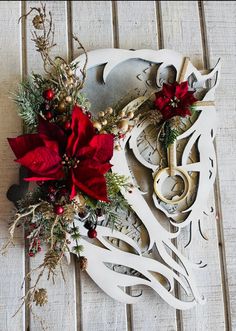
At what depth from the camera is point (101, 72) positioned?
101 cm

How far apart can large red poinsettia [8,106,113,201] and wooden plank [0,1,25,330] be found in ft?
0.47

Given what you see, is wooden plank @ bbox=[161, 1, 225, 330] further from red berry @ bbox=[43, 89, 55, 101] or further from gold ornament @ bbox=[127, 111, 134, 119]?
red berry @ bbox=[43, 89, 55, 101]

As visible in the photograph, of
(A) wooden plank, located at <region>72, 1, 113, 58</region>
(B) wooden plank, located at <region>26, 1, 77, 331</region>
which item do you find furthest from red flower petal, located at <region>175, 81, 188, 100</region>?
(B) wooden plank, located at <region>26, 1, 77, 331</region>

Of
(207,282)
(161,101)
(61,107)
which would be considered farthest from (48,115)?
(207,282)

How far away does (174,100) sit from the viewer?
96cm

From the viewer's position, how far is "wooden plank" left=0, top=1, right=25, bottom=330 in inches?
37.1

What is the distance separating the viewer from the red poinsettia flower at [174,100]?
96 cm

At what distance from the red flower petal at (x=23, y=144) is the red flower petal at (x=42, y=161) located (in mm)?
31

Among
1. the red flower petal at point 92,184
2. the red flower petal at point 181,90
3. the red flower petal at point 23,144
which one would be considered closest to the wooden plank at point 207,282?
the red flower petal at point 181,90

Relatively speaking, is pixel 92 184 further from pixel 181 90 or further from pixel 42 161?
pixel 181 90

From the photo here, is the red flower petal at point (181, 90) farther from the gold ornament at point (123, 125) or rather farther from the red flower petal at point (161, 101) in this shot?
the gold ornament at point (123, 125)

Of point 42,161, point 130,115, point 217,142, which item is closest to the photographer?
point 42,161

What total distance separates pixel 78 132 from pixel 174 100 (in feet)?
0.78

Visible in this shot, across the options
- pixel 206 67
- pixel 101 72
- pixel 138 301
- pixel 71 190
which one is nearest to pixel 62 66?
pixel 101 72
